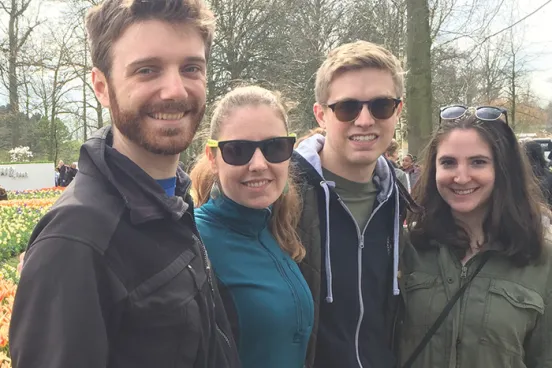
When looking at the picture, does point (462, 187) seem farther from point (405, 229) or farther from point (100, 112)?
point (100, 112)

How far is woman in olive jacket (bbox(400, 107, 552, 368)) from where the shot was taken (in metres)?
2.21

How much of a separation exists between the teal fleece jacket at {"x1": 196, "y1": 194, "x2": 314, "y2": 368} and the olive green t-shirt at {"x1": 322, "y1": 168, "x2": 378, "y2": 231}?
0.49 meters

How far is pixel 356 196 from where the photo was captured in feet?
8.11

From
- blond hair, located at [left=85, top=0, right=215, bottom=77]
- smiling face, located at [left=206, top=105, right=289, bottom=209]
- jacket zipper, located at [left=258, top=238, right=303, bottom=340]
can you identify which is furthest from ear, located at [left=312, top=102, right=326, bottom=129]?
blond hair, located at [left=85, top=0, right=215, bottom=77]

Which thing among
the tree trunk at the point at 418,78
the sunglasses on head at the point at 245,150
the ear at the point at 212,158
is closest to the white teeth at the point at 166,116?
the sunglasses on head at the point at 245,150

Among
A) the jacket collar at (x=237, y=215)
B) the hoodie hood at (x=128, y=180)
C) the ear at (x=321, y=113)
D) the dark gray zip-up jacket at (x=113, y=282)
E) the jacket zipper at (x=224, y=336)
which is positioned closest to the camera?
the dark gray zip-up jacket at (x=113, y=282)

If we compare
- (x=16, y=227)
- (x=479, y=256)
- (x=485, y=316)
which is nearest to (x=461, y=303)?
(x=485, y=316)

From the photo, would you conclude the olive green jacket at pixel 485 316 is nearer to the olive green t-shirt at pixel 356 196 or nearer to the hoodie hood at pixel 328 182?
the hoodie hood at pixel 328 182

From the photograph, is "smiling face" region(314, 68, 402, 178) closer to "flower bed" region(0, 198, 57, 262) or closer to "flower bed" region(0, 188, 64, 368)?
"flower bed" region(0, 188, 64, 368)

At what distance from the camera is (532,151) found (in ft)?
19.4

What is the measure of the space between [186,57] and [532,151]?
216 inches

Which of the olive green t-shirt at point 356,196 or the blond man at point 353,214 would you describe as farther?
the olive green t-shirt at point 356,196

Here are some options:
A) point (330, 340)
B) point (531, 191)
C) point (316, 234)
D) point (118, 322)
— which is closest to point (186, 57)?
point (118, 322)

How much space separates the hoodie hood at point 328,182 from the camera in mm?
2328
